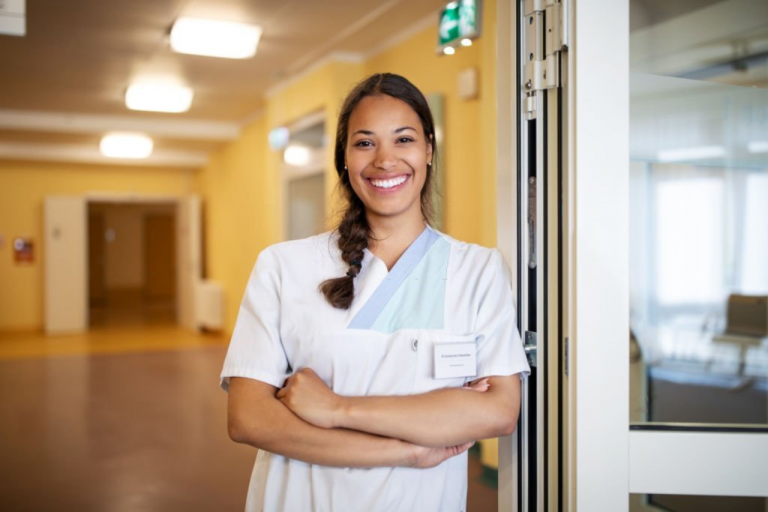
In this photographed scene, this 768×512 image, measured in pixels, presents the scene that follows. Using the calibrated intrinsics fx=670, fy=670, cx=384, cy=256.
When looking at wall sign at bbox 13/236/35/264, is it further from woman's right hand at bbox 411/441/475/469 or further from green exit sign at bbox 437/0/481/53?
woman's right hand at bbox 411/441/475/469

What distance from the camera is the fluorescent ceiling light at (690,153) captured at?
2.05 metres

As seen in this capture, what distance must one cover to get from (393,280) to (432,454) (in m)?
0.41

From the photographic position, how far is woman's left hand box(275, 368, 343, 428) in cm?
140

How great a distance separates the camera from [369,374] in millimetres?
1496

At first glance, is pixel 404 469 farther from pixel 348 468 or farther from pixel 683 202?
pixel 683 202

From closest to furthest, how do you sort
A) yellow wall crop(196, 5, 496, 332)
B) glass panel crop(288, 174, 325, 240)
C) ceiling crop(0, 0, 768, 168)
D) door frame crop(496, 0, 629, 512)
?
door frame crop(496, 0, 629, 512) < ceiling crop(0, 0, 768, 168) < yellow wall crop(196, 5, 496, 332) < glass panel crop(288, 174, 325, 240)

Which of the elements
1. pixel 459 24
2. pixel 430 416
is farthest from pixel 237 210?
pixel 430 416

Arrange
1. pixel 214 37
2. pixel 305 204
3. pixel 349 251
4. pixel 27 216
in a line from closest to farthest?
1. pixel 349 251
2. pixel 214 37
3. pixel 305 204
4. pixel 27 216

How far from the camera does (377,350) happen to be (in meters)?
1.51

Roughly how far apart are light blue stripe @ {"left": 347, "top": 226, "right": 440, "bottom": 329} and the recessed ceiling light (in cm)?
623

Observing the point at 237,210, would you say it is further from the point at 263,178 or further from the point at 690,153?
the point at 690,153

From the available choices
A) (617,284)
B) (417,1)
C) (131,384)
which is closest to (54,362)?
(131,384)

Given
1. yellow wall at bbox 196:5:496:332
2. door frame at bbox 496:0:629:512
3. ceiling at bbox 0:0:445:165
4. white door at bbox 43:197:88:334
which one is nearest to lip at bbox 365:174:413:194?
yellow wall at bbox 196:5:496:332

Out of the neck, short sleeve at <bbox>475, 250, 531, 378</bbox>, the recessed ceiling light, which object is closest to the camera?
short sleeve at <bbox>475, 250, 531, 378</bbox>
